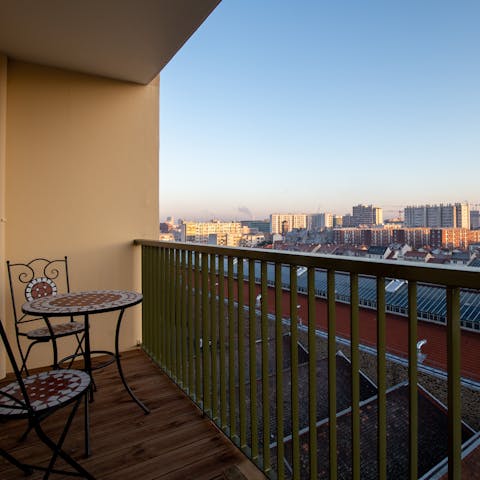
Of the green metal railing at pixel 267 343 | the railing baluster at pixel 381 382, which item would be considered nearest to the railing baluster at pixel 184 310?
the green metal railing at pixel 267 343

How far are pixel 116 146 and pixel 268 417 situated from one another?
119 inches

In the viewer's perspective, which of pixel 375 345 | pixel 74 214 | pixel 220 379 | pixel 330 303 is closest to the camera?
pixel 375 345

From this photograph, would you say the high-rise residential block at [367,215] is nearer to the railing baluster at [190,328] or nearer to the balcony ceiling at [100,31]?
the railing baluster at [190,328]

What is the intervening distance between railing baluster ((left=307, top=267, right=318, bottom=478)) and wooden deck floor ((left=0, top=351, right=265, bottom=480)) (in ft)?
1.66

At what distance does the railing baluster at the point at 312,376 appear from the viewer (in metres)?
1.29

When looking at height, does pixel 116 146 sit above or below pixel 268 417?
above

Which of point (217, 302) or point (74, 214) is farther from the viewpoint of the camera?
point (74, 214)

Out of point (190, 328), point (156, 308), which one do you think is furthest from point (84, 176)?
point (190, 328)

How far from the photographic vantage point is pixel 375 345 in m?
1.08

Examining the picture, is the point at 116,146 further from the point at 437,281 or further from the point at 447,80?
the point at 447,80

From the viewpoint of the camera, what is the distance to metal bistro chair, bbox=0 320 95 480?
1299mm

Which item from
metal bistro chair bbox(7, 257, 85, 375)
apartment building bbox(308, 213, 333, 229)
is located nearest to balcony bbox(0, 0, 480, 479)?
metal bistro chair bbox(7, 257, 85, 375)

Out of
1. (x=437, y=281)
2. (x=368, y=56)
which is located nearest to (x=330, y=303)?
(x=437, y=281)

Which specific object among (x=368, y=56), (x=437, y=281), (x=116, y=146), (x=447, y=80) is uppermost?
(x=368, y=56)
